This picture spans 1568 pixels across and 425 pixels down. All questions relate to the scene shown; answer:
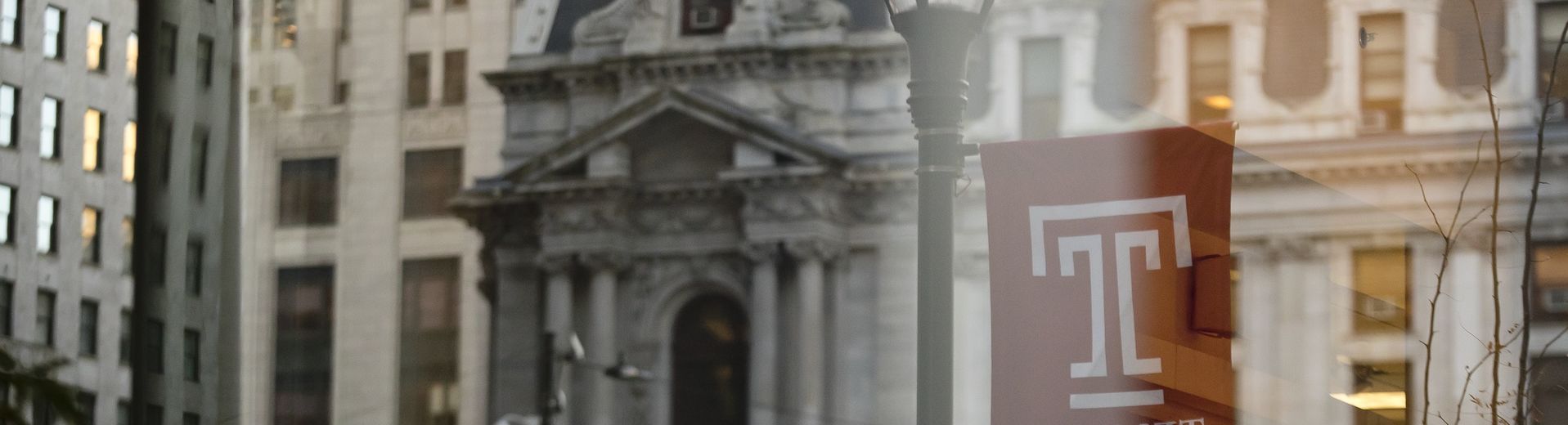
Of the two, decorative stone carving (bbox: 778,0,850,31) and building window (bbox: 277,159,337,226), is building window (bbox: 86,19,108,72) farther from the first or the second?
decorative stone carving (bbox: 778,0,850,31)

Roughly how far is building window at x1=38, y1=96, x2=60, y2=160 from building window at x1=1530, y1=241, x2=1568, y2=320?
844 inches

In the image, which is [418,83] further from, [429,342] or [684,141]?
[684,141]

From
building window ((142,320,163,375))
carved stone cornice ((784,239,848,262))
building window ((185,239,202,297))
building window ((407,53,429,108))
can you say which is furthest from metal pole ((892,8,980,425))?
building window ((407,53,429,108))

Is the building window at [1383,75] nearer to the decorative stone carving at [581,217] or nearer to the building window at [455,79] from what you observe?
the decorative stone carving at [581,217]

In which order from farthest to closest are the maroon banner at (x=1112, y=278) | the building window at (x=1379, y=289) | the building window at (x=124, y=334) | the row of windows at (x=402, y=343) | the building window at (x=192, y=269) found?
the building window at (x=124, y=334) < the row of windows at (x=402, y=343) < the building window at (x=192, y=269) < the building window at (x=1379, y=289) < the maroon banner at (x=1112, y=278)

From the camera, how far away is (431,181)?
3041cm

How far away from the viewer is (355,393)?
1170 inches

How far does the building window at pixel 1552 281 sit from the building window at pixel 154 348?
49.1 feet

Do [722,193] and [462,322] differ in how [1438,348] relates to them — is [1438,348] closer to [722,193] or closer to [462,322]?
[722,193]

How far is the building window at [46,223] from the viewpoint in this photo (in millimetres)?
30828

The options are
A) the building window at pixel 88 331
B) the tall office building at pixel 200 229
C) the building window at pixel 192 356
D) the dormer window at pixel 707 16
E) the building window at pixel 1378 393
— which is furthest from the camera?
the building window at pixel 88 331

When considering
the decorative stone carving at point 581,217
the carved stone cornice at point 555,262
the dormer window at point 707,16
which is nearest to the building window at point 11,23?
the decorative stone carving at point 581,217

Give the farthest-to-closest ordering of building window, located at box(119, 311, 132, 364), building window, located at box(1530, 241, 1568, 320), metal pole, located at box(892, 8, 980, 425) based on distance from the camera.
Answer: building window, located at box(119, 311, 132, 364)
building window, located at box(1530, 241, 1568, 320)
metal pole, located at box(892, 8, 980, 425)

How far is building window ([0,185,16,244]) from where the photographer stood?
30422mm
